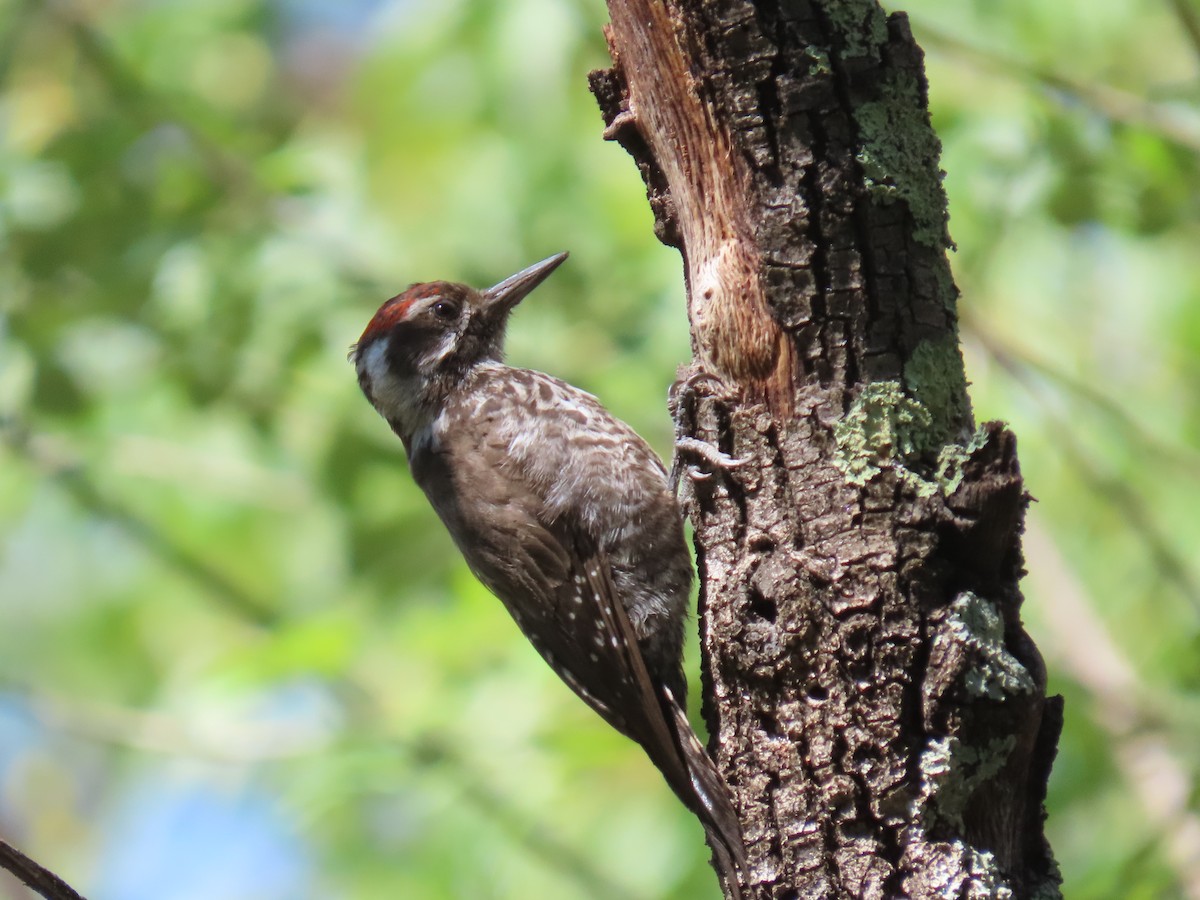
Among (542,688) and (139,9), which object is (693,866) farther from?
(139,9)

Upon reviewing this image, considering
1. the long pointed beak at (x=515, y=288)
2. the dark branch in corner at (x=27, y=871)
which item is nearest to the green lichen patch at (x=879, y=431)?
the dark branch in corner at (x=27, y=871)

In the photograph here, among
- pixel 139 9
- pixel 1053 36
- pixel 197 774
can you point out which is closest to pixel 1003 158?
pixel 1053 36

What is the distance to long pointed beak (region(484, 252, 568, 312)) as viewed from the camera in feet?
14.9

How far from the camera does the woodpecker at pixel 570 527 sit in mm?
3600

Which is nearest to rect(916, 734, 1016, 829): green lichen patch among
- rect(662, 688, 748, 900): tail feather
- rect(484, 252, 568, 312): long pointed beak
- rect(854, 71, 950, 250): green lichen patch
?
rect(662, 688, 748, 900): tail feather

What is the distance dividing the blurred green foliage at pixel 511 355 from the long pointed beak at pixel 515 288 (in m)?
0.23

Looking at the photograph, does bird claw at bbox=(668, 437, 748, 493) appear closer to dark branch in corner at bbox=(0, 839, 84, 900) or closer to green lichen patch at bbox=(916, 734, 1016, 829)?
green lichen patch at bbox=(916, 734, 1016, 829)

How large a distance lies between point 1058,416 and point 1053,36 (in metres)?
1.26

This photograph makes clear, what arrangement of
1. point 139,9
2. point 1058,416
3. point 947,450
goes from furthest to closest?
point 139,9
point 1058,416
point 947,450

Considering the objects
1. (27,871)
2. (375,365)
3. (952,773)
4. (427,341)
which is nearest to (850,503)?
(952,773)

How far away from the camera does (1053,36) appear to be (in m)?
4.36

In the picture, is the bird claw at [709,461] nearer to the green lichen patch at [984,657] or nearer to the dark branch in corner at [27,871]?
the green lichen patch at [984,657]

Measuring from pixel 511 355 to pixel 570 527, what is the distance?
3.67ft

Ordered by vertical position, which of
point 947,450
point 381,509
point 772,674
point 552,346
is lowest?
point 772,674
